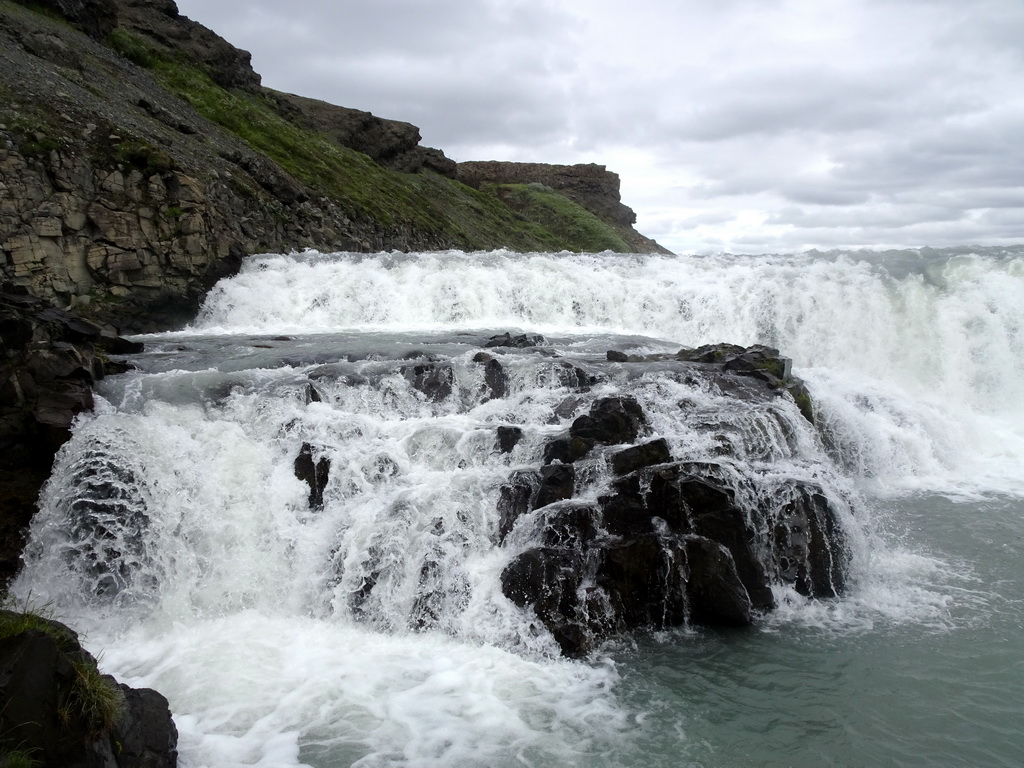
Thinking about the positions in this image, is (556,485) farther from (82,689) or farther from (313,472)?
(82,689)

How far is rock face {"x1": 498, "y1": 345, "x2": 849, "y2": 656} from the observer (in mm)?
10023

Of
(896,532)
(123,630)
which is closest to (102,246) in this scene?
(123,630)

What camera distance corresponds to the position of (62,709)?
580cm

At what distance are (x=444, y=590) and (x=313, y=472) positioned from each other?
332cm

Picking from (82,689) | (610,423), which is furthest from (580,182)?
(82,689)

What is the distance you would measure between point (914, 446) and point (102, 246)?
24510 mm

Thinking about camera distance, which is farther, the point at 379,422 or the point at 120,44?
→ the point at 120,44

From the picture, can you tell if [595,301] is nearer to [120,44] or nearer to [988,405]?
[988,405]

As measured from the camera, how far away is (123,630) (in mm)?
9773

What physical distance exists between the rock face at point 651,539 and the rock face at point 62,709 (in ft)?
16.6

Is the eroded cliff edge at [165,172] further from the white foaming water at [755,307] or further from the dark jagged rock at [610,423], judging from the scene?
the dark jagged rock at [610,423]

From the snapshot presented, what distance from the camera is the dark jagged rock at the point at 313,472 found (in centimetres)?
1186

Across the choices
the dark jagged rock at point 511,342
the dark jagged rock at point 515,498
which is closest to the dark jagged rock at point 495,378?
the dark jagged rock at point 511,342

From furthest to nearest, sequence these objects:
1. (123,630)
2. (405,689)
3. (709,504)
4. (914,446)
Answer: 1. (914,446)
2. (709,504)
3. (123,630)
4. (405,689)
